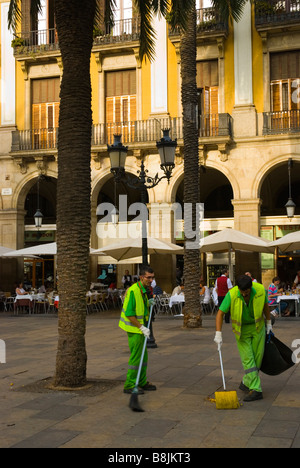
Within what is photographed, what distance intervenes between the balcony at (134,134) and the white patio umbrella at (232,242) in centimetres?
518

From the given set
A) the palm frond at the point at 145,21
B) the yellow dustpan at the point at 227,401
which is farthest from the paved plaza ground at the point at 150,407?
the palm frond at the point at 145,21

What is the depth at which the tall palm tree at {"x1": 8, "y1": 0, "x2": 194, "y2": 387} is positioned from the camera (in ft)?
25.0

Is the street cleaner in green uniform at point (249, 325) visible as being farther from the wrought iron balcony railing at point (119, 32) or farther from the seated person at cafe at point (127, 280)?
the wrought iron balcony railing at point (119, 32)

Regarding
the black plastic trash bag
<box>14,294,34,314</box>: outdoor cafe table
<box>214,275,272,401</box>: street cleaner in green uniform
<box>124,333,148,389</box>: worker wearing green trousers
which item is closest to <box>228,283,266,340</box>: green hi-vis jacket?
<box>214,275,272,401</box>: street cleaner in green uniform

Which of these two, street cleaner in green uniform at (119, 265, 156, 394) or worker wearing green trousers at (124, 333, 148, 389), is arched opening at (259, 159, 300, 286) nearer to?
street cleaner in green uniform at (119, 265, 156, 394)

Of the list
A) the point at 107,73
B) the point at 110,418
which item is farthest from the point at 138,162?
the point at 110,418

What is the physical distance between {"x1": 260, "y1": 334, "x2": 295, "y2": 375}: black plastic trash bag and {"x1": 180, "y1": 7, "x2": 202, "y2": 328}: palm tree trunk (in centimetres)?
752

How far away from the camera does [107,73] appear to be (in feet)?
80.8

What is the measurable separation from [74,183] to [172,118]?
16081 mm

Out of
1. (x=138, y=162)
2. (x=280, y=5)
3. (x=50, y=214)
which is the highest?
(x=280, y=5)

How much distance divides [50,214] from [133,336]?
22497 millimetres

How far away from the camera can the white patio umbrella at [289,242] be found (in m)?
17.4
